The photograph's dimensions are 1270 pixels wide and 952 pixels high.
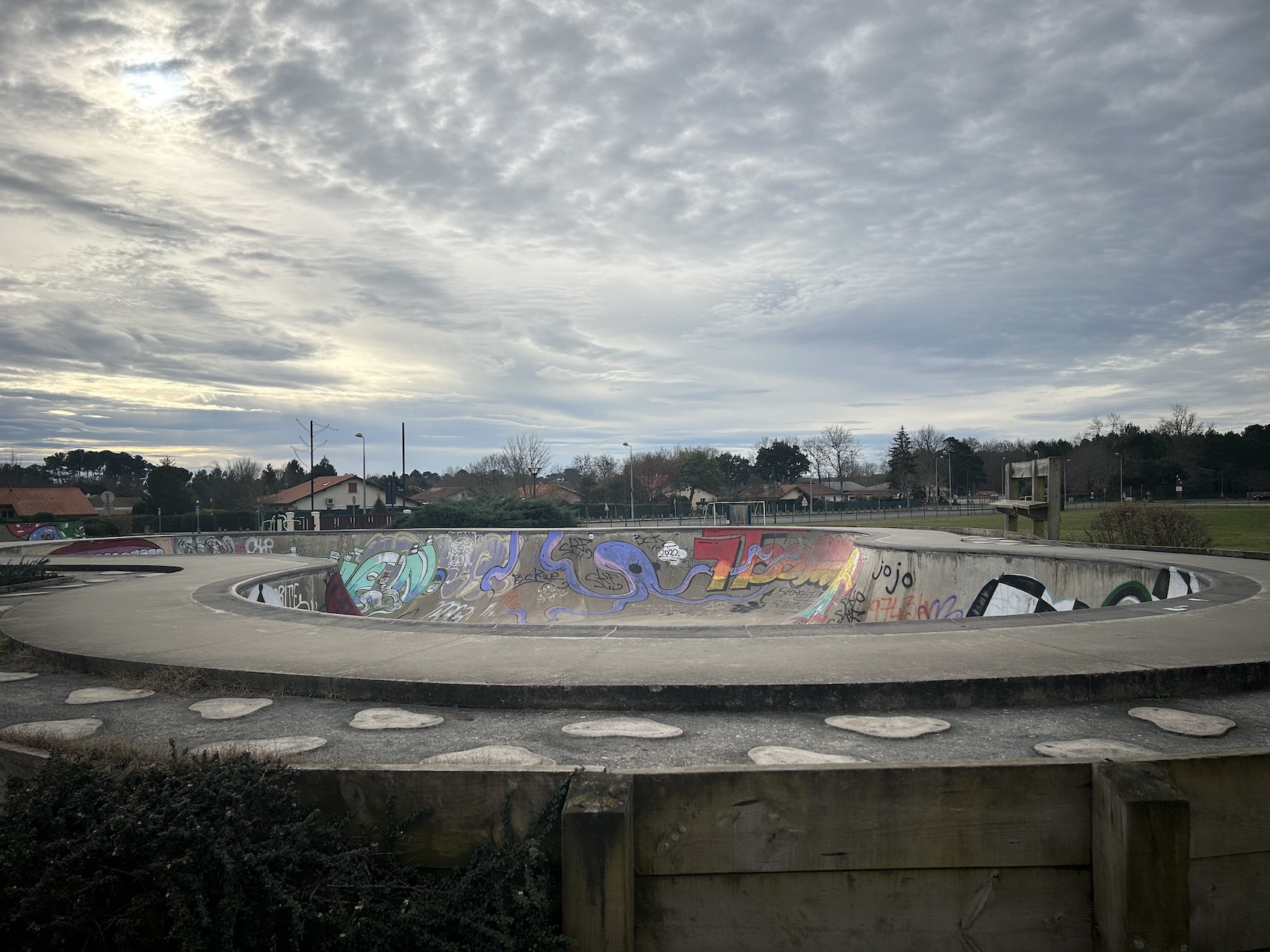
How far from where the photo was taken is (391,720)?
4828mm

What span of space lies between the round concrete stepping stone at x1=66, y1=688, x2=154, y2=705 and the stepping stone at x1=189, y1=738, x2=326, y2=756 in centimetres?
177

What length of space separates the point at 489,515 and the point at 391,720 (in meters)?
29.6

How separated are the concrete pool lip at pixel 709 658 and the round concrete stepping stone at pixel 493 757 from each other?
0.84 metres

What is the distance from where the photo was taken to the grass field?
25.2 m

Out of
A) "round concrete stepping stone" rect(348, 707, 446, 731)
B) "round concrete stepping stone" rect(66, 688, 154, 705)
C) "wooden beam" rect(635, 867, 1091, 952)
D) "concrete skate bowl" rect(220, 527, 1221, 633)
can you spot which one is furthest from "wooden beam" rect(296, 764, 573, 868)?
"concrete skate bowl" rect(220, 527, 1221, 633)

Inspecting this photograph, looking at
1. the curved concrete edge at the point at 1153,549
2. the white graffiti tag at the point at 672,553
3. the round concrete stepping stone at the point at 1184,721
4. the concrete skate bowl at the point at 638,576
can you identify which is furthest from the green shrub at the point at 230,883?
the white graffiti tag at the point at 672,553

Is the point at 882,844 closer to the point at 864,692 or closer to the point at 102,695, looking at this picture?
the point at 864,692

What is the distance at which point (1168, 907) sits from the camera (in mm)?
3105

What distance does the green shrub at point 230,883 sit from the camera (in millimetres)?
2916

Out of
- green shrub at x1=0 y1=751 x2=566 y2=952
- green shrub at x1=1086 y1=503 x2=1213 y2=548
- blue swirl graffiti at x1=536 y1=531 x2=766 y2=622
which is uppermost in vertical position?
green shrub at x1=1086 y1=503 x2=1213 y2=548

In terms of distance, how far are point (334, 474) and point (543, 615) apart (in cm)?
7713

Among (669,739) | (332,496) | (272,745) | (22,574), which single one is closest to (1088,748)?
(669,739)

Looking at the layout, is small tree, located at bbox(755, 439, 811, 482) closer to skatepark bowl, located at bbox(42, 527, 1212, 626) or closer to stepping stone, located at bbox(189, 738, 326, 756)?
skatepark bowl, located at bbox(42, 527, 1212, 626)

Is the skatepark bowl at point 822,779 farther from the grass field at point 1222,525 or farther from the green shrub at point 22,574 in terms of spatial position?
the grass field at point 1222,525
